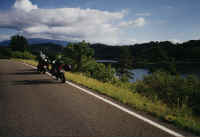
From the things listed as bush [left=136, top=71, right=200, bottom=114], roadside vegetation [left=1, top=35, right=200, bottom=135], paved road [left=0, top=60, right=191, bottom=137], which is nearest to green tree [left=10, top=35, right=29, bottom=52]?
roadside vegetation [left=1, top=35, right=200, bottom=135]

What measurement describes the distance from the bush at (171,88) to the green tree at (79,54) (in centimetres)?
5153

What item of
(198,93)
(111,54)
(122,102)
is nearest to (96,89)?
(122,102)

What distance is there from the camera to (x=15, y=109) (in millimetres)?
5094

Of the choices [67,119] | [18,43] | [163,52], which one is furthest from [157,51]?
[18,43]

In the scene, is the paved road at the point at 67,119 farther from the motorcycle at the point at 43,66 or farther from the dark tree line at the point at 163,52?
the dark tree line at the point at 163,52

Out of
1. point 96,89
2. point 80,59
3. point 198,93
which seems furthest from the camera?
point 80,59

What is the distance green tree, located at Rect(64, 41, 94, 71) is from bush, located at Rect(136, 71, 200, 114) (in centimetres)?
5153

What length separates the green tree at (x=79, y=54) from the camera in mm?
62938

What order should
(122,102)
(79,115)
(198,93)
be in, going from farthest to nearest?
(198,93) → (122,102) → (79,115)

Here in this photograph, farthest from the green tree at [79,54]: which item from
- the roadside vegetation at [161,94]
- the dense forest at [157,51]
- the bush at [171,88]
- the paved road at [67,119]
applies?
the paved road at [67,119]

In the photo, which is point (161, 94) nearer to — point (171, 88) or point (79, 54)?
point (171, 88)

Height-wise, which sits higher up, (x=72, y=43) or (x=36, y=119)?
(x=72, y=43)

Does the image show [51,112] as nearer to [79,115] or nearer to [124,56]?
[79,115]

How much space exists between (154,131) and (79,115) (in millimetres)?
1866
